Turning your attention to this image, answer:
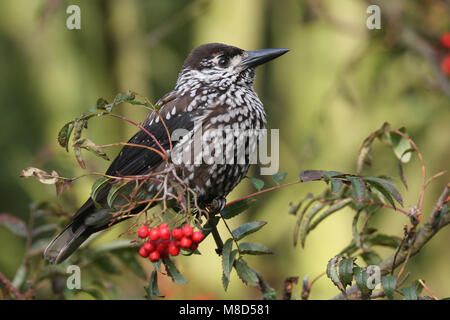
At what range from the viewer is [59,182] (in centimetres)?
221

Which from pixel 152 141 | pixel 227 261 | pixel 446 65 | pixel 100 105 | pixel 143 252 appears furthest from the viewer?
pixel 446 65

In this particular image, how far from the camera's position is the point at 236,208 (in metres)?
2.61

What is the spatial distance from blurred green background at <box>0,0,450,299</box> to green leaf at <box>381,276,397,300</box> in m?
2.39

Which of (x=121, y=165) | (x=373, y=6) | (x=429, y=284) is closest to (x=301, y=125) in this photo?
(x=373, y=6)

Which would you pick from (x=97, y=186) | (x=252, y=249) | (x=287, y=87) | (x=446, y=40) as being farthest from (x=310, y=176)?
(x=287, y=87)

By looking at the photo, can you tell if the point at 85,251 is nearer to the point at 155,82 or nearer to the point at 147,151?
the point at 147,151

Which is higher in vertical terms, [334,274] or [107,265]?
[334,274]

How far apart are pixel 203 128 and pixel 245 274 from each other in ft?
3.04

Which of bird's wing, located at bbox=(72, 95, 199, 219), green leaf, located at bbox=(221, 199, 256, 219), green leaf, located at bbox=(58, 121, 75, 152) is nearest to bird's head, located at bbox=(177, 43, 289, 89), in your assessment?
bird's wing, located at bbox=(72, 95, 199, 219)

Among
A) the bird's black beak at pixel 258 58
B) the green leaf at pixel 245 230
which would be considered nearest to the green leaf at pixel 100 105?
the green leaf at pixel 245 230

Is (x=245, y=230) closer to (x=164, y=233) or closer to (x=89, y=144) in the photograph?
(x=164, y=233)

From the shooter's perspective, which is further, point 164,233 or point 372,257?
point 372,257
